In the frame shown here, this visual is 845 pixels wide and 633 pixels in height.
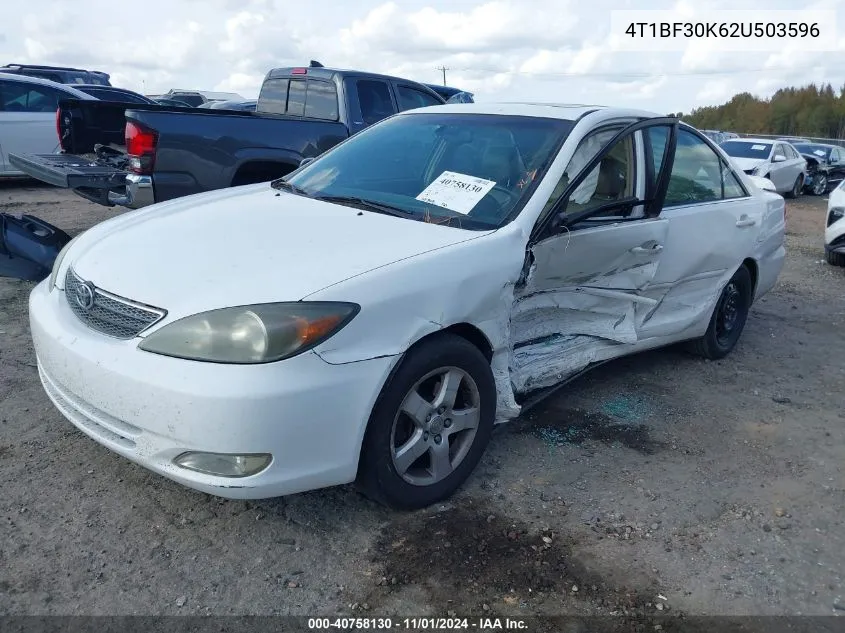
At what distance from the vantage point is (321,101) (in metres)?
8.02

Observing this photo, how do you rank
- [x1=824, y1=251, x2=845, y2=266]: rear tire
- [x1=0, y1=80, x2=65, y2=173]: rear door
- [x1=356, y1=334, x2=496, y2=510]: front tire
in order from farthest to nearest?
1. [x1=0, y1=80, x2=65, y2=173]: rear door
2. [x1=824, y1=251, x2=845, y2=266]: rear tire
3. [x1=356, y1=334, x2=496, y2=510]: front tire

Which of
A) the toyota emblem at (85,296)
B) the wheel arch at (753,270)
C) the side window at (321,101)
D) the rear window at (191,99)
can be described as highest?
the rear window at (191,99)

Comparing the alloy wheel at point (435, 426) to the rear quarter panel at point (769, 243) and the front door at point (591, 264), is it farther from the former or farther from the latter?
the rear quarter panel at point (769, 243)

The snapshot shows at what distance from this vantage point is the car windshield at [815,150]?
65.5 feet

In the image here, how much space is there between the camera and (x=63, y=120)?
739 cm

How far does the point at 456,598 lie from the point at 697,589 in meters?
0.89

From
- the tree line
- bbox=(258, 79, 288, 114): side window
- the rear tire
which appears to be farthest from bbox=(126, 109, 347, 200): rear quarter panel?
the tree line

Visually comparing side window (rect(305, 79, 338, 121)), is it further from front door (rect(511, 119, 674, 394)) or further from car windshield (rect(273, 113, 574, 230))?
front door (rect(511, 119, 674, 394))

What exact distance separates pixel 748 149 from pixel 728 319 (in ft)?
43.0

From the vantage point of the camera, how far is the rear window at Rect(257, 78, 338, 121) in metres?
7.92

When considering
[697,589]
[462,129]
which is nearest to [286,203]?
[462,129]

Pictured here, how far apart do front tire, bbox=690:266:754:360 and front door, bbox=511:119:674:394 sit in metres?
0.95

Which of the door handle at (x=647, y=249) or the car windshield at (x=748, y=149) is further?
the car windshield at (x=748, y=149)

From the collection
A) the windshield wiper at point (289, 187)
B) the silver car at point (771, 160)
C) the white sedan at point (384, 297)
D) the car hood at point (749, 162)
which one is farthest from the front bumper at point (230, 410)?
the car hood at point (749, 162)
